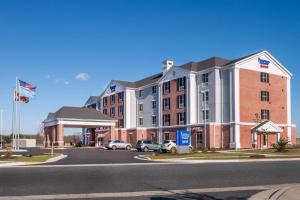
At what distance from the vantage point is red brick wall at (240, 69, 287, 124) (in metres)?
54.9

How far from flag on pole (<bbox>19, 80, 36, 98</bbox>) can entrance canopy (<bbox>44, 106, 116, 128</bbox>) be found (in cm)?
2150

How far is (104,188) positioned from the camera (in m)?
13.7

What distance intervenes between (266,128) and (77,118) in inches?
1299

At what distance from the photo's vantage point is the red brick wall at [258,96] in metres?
54.9

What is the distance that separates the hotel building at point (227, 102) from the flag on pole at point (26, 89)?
24539mm

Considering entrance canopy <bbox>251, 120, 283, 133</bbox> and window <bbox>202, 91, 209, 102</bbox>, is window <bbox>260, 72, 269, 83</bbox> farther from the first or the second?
window <bbox>202, 91, 209, 102</bbox>

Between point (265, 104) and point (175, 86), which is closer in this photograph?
point (265, 104)

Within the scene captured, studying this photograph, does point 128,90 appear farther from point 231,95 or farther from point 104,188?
point 104,188

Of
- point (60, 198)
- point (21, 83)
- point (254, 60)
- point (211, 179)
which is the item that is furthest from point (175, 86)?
point (60, 198)

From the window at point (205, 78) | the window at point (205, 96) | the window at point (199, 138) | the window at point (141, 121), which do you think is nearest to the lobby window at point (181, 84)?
the window at point (205, 78)

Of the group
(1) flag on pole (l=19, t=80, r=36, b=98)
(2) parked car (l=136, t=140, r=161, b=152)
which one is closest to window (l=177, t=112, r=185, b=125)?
(2) parked car (l=136, t=140, r=161, b=152)

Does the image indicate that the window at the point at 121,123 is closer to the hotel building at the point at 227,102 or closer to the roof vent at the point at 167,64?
the hotel building at the point at 227,102

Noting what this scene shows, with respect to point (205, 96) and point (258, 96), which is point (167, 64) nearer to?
point (205, 96)

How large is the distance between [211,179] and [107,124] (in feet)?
188
